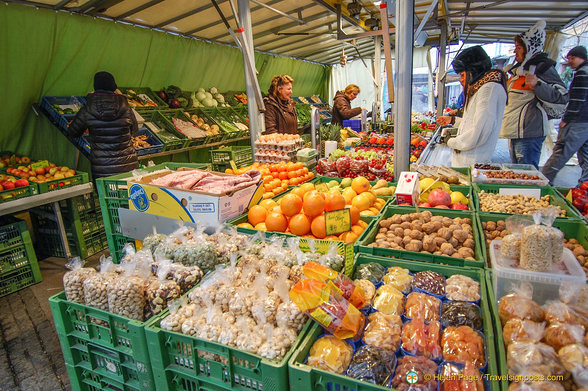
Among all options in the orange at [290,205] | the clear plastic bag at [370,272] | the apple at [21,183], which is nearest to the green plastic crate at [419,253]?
the clear plastic bag at [370,272]

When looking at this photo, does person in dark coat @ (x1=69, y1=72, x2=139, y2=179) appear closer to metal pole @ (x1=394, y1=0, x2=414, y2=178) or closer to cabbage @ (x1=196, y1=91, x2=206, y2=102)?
metal pole @ (x1=394, y1=0, x2=414, y2=178)

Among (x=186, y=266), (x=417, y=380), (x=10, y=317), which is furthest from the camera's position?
(x=10, y=317)

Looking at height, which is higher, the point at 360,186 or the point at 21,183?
the point at 21,183

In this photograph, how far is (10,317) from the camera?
3.35 meters

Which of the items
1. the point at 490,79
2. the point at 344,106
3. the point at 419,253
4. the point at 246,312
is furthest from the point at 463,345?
the point at 344,106

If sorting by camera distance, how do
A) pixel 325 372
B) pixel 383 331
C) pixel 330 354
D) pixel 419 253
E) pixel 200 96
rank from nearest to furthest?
pixel 325 372 < pixel 330 354 < pixel 383 331 < pixel 419 253 < pixel 200 96

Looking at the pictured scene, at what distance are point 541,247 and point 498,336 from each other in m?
0.40

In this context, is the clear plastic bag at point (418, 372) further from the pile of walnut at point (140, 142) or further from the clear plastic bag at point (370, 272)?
the pile of walnut at point (140, 142)

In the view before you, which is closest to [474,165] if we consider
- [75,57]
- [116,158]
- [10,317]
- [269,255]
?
[269,255]

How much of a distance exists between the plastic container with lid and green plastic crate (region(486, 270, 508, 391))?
54 mm

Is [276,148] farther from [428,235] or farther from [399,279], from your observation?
[399,279]

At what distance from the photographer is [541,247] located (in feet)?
4.52

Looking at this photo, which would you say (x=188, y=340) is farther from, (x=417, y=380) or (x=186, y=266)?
(x=417, y=380)

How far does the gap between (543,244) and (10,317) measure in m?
4.34
